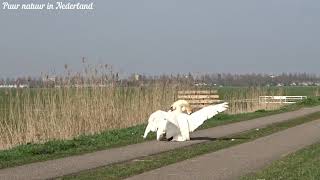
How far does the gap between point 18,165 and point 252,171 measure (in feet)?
16.1

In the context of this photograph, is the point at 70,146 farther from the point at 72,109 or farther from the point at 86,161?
the point at 72,109

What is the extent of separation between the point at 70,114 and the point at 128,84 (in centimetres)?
614

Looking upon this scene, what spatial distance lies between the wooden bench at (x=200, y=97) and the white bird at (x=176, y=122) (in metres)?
12.7

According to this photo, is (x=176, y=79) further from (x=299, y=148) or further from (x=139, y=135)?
(x=299, y=148)

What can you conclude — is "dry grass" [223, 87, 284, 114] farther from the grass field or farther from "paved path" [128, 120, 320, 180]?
"paved path" [128, 120, 320, 180]

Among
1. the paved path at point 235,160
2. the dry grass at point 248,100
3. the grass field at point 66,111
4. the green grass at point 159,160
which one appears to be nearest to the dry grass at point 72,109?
the grass field at point 66,111

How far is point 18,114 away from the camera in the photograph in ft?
66.6

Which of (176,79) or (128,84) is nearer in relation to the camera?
(128,84)

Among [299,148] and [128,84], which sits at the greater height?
[128,84]

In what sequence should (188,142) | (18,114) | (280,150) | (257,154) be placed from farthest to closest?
(18,114)
(188,142)
(280,150)
(257,154)

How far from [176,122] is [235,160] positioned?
181 inches

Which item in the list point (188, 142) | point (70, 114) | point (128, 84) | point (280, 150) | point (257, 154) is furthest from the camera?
point (128, 84)

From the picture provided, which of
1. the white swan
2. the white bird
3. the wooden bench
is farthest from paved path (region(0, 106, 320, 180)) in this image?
the wooden bench

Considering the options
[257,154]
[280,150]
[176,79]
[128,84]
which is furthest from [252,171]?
[176,79]
